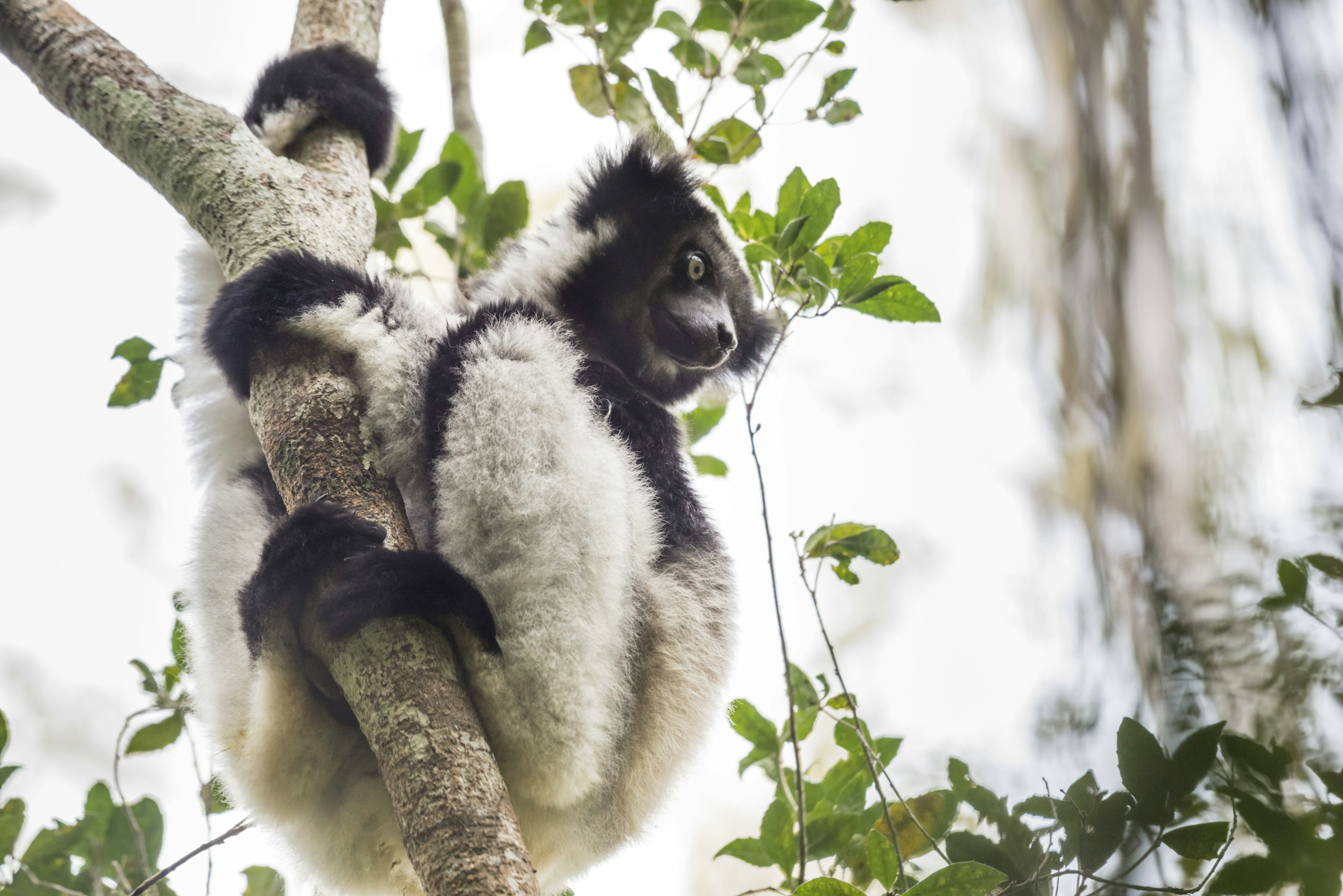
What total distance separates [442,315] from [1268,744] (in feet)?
6.60

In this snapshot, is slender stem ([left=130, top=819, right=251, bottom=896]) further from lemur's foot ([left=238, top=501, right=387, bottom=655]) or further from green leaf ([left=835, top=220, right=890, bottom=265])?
green leaf ([left=835, top=220, right=890, bottom=265])

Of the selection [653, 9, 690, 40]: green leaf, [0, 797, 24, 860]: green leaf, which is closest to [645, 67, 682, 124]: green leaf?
[653, 9, 690, 40]: green leaf

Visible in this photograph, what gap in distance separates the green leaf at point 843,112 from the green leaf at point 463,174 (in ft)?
4.50

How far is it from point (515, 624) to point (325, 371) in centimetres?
63

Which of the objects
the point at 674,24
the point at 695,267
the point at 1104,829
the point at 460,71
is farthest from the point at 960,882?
the point at 460,71

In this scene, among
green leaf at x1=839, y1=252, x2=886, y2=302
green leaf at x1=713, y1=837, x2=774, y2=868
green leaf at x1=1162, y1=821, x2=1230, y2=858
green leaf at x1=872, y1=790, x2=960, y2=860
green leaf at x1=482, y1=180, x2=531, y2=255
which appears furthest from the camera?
green leaf at x1=482, y1=180, x2=531, y2=255

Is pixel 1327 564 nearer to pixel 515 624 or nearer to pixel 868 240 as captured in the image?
pixel 515 624

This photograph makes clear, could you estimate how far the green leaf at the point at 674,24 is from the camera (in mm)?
3434

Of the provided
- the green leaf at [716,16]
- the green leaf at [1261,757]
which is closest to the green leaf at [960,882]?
the green leaf at [1261,757]

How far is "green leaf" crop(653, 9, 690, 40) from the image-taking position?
11.3ft

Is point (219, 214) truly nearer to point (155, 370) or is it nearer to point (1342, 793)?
point (155, 370)

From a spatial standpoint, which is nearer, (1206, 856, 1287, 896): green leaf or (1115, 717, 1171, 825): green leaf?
(1206, 856, 1287, 896): green leaf

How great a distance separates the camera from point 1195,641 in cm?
83

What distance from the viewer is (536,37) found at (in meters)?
3.60
